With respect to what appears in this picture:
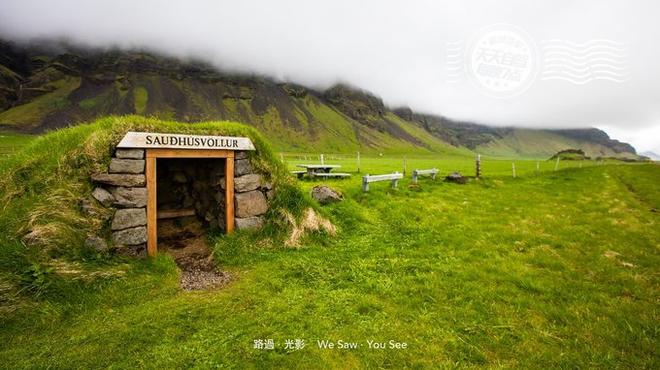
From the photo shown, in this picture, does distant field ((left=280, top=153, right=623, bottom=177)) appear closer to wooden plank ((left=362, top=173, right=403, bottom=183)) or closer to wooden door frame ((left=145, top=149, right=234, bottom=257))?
wooden plank ((left=362, top=173, right=403, bottom=183))

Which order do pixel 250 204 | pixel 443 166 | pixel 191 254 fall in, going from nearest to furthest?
1. pixel 191 254
2. pixel 250 204
3. pixel 443 166

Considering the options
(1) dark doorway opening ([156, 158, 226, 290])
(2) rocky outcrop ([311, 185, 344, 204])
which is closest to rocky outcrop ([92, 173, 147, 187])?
(1) dark doorway opening ([156, 158, 226, 290])

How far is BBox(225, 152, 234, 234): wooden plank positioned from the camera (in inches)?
363

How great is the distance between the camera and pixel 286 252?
8.93 m

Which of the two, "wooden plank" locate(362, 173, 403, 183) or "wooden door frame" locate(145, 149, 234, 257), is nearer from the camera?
"wooden door frame" locate(145, 149, 234, 257)

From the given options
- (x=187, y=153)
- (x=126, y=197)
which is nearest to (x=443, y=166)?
(x=187, y=153)

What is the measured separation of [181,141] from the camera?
327 inches

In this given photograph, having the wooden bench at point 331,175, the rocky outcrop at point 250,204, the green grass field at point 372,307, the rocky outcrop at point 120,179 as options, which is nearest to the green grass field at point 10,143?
the wooden bench at point 331,175

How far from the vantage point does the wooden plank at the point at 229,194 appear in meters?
9.21

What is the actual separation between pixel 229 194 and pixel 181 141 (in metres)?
1.95

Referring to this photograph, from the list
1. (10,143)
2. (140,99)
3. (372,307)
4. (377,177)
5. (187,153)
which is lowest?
(372,307)

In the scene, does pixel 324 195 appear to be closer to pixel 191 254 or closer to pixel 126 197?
pixel 191 254

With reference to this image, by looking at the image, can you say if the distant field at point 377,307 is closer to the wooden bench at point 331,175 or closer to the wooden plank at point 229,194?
the wooden plank at point 229,194

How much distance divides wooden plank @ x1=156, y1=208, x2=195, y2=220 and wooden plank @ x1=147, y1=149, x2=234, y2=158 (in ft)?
8.35
